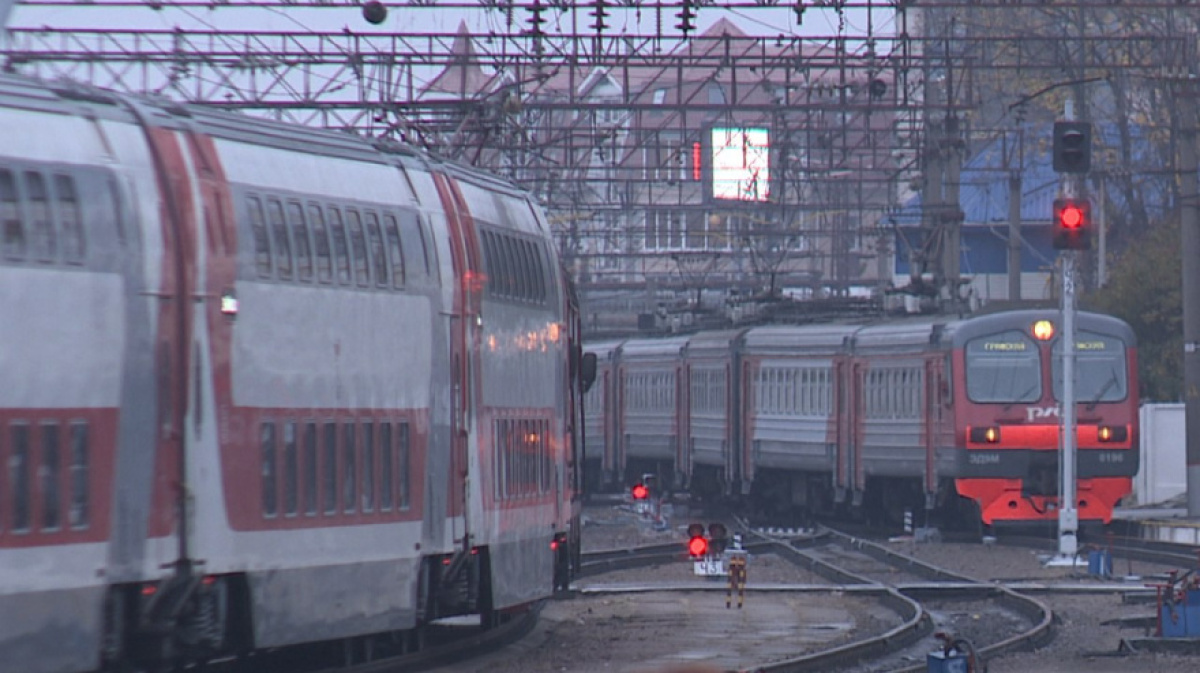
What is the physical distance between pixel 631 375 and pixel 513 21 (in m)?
17.6

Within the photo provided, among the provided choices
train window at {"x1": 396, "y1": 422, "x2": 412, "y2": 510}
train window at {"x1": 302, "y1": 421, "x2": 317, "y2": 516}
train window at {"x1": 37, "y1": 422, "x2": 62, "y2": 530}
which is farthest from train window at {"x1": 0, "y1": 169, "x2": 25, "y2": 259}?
train window at {"x1": 396, "y1": 422, "x2": 412, "y2": 510}

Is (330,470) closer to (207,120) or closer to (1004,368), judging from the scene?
(207,120)

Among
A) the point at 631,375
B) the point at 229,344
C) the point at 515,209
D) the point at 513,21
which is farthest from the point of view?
the point at 631,375

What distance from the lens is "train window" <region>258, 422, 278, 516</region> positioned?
12.8 meters

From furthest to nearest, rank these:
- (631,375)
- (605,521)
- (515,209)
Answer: (631,375)
(605,521)
(515,209)

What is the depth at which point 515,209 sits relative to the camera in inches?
693

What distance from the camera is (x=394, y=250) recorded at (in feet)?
47.5

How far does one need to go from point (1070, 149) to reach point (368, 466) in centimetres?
1258

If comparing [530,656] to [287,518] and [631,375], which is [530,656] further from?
[631,375]

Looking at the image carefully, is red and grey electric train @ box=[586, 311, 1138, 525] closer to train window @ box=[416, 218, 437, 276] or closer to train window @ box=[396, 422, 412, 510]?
train window @ box=[416, 218, 437, 276]

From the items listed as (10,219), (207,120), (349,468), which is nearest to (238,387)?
(349,468)

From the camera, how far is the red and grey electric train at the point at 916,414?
101ft

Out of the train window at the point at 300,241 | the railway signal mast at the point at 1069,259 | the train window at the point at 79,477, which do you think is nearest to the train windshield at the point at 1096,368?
the railway signal mast at the point at 1069,259

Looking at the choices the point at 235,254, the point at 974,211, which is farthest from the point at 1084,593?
the point at 974,211
